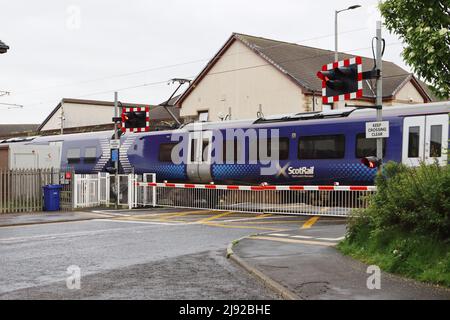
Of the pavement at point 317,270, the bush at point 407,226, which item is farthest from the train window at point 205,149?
the bush at point 407,226

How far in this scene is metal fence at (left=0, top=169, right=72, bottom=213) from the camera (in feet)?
66.4

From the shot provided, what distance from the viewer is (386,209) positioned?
955 cm

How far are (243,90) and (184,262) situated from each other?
30.4 m

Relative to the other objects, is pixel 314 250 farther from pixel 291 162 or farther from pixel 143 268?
pixel 291 162

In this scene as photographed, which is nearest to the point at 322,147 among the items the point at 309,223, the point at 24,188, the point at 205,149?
the point at 309,223

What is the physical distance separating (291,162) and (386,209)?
11.4 meters

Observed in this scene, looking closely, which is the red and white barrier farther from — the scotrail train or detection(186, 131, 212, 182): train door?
detection(186, 131, 212, 182): train door

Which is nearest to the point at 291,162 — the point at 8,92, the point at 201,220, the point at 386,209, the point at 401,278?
the point at 201,220

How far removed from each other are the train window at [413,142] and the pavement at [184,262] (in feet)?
11.7

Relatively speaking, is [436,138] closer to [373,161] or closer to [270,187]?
[270,187]

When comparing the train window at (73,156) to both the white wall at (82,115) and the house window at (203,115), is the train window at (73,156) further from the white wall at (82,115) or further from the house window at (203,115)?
the white wall at (82,115)

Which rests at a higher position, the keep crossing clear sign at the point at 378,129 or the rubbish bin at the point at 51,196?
the keep crossing clear sign at the point at 378,129

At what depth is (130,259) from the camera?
33.4ft

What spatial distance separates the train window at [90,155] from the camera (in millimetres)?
29622
